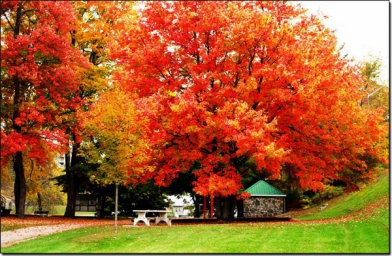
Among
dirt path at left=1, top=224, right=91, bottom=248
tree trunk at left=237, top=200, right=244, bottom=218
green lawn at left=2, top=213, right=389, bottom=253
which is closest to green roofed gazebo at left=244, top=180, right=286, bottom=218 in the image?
tree trunk at left=237, top=200, right=244, bottom=218

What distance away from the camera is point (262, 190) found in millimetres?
27562

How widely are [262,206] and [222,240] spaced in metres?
15.1

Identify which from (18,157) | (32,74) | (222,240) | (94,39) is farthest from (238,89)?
(18,157)

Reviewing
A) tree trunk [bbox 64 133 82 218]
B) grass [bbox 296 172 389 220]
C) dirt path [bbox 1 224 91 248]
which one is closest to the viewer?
A: dirt path [bbox 1 224 91 248]

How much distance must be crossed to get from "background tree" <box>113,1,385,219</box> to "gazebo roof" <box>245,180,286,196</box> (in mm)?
9051

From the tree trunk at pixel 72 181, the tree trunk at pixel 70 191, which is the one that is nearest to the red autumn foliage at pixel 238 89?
the tree trunk at pixel 72 181

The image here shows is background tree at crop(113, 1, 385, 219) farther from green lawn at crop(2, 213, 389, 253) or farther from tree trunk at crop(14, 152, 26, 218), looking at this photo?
tree trunk at crop(14, 152, 26, 218)

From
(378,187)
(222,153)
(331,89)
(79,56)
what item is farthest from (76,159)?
(378,187)

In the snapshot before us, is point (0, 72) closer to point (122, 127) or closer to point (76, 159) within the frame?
point (122, 127)

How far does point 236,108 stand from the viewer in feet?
52.6

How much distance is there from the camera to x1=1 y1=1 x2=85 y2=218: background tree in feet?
36.8

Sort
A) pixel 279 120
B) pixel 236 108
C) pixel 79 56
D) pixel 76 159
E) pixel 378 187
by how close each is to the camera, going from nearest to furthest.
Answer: pixel 79 56, pixel 236 108, pixel 279 120, pixel 76 159, pixel 378 187

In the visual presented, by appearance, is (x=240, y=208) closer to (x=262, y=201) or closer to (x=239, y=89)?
(x=262, y=201)

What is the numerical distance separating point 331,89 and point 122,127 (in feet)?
24.5
